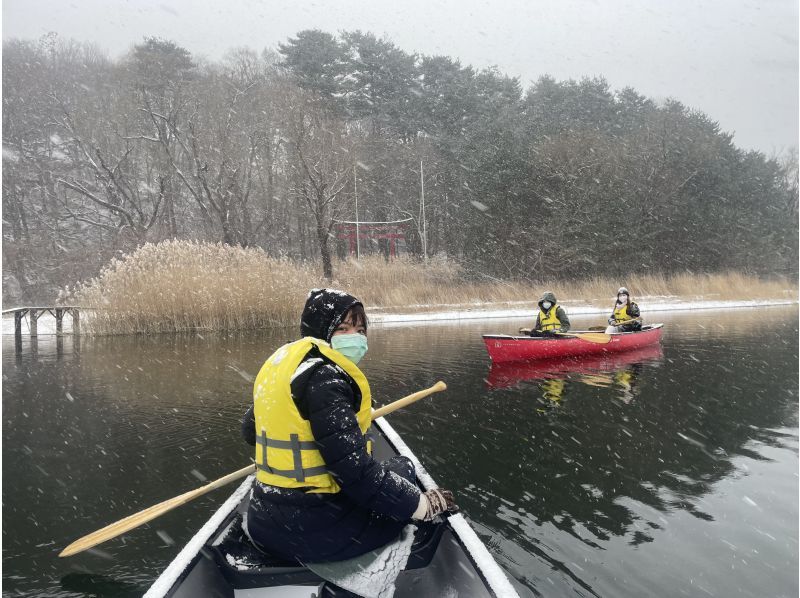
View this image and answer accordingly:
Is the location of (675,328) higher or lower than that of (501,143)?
lower

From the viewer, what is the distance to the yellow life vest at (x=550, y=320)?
10117 millimetres

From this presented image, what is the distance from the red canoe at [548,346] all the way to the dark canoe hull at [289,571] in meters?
6.81

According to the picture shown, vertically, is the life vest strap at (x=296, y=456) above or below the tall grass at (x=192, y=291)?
below

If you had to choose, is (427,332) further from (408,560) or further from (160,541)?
(408,560)

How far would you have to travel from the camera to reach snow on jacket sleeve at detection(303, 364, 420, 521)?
1973 millimetres

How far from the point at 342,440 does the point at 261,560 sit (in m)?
0.78

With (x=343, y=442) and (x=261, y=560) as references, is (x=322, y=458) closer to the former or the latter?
(x=343, y=442)

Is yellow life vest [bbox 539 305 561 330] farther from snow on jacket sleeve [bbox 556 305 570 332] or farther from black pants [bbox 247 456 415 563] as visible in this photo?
black pants [bbox 247 456 415 563]

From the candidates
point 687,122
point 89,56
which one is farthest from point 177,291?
point 687,122

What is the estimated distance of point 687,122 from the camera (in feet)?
99.5

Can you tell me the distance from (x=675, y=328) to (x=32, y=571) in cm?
1475

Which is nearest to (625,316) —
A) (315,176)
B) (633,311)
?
(633,311)

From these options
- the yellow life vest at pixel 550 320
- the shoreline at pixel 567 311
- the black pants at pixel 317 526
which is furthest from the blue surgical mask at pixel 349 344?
the shoreline at pixel 567 311

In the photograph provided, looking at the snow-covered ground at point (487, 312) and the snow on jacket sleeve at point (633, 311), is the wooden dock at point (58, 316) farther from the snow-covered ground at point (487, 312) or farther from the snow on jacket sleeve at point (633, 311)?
the snow on jacket sleeve at point (633, 311)
